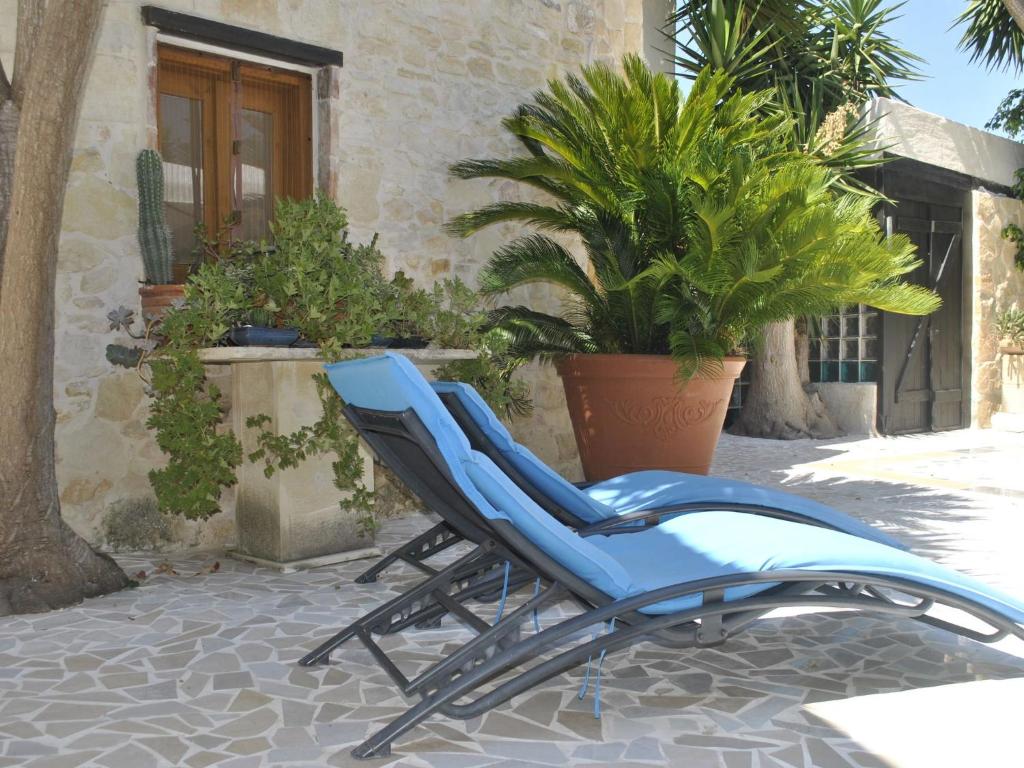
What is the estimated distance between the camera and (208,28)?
16.2 ft

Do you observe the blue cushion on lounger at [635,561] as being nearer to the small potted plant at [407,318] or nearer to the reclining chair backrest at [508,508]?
the reclining chair backrest at [508,508]

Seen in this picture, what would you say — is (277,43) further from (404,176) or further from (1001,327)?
(1001,327)

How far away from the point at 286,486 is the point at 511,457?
5.48ft

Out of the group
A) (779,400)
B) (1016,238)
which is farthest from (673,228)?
(1016,238)

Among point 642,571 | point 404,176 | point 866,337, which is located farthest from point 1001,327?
point 642,571

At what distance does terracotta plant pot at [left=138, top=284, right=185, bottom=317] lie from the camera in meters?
4.54

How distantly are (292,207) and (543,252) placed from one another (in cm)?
212

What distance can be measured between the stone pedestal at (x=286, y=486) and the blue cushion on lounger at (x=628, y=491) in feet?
4.42

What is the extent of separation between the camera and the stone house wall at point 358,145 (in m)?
4.62

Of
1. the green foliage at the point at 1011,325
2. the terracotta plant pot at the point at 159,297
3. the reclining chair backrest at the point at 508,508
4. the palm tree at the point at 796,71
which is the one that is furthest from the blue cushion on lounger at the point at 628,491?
the green foliage at the point at 1011,325

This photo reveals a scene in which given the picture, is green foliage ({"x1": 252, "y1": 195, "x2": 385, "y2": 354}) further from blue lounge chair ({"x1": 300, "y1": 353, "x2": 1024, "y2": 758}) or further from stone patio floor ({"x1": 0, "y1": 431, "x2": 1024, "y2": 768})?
blue lounge chair ({"x1": 300, "y1": 353, "x2": 1024, "y2": 758})

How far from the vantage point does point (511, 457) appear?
308cm

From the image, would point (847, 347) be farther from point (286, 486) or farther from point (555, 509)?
point (555, 509)

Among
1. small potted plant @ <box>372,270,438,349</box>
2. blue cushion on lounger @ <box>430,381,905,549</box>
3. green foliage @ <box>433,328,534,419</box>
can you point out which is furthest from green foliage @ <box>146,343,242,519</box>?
blue cushion on lounger @ <box>430,381,905,549</box>
